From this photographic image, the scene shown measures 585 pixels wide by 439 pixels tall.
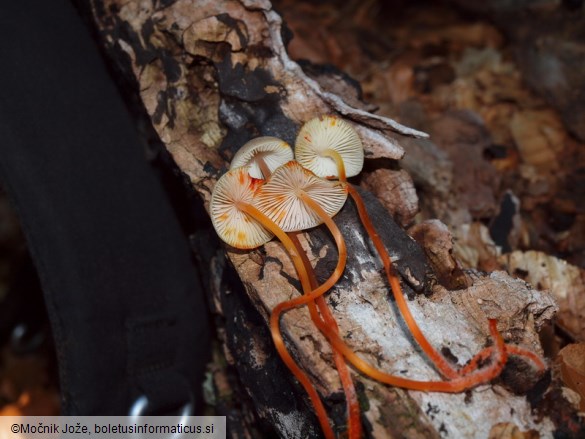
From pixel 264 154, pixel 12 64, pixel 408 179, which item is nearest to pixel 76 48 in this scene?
pixel 12 64

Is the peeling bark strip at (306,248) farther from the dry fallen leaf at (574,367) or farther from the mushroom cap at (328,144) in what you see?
the dry fallen leaf at (574,367)

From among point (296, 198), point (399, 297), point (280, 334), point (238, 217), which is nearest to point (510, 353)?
point (399, 297)

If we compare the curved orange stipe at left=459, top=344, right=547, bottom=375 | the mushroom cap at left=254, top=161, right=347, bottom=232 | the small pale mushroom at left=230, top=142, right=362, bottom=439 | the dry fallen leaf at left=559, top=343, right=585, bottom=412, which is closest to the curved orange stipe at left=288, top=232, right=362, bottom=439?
the small pale mushroom at left=230, top=142, right=362, bottom=439

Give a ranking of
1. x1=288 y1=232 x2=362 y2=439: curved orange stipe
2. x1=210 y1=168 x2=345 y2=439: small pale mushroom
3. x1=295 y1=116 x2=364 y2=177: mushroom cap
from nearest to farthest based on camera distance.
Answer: x1=288 y1=232 x2=362 y2=439: curved orange stipe → x1=210 y1=168 x2=345 y2=439: small pale mushroom → x1=295 y1=116 x2=364 y2=177: mushroom cap

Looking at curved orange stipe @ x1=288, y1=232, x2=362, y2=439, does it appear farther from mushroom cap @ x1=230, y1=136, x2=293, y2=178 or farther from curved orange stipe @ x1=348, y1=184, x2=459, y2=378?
mushroom cap @ x1=230, y1=136, x2=293, y2=178

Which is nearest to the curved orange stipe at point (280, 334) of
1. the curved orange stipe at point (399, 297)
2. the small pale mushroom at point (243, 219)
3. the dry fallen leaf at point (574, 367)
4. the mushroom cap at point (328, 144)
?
the small pale mushroom at point (243, 219)

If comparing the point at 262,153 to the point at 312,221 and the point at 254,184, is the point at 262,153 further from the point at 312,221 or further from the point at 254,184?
the point at 312,221
